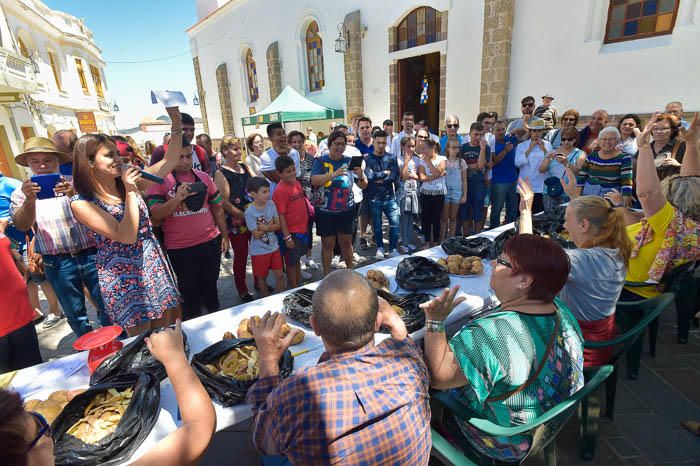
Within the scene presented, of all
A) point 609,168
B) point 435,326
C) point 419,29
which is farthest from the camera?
point 419,29

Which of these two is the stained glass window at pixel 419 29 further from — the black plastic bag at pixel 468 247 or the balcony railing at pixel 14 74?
the balcony railing at pixel 14 74

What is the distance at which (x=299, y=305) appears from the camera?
2.24 metres

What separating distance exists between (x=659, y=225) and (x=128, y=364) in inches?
138

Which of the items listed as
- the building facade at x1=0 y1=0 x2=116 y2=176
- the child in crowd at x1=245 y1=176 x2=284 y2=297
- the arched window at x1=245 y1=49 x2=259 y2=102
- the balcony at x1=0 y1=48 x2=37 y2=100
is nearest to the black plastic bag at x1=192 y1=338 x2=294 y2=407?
the child in crowd at x1=245 y1=176 x2=284 y2=297

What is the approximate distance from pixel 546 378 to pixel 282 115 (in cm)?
991

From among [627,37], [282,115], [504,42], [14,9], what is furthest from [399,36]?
[14,9]

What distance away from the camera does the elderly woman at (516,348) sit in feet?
4.44

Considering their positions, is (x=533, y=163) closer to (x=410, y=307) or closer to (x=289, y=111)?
(x=410, y=307)

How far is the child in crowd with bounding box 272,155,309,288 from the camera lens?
3705mm

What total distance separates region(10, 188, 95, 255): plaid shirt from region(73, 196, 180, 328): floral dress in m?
0.56

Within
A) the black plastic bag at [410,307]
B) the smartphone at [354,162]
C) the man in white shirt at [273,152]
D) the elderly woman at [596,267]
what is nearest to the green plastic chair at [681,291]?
the elderly woman at [596,267]

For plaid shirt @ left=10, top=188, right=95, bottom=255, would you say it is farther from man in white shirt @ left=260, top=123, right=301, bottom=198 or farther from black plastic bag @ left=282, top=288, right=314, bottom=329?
man in white shirt @ left=260, top=123, right=301, bottom=198

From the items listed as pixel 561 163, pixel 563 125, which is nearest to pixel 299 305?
pixel 561 163

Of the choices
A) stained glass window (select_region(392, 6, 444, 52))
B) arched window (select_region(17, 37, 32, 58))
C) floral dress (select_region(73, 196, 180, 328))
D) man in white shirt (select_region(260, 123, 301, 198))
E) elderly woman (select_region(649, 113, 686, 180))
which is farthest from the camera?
arched window (select_region(17, 37, 32, 58))
